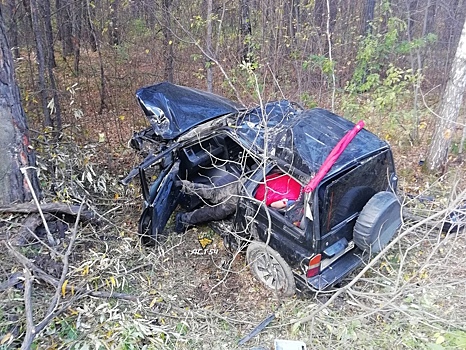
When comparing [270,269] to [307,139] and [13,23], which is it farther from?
[13,23]

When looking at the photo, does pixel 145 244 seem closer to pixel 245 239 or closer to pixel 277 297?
pixel 245 239

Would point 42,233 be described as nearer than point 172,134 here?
Yes

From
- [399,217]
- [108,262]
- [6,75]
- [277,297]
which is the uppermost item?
[6,75]

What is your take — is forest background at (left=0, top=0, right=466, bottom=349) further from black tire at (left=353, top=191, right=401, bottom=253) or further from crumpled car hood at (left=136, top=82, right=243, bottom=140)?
crumpled car hood at (left=136, top=82, right=243, bottom=140)

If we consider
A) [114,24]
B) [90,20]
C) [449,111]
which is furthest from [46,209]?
[449,111]

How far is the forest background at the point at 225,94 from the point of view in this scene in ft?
11.6

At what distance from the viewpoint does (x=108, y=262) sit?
13.7 feet

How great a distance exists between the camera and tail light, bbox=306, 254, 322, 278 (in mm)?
3607

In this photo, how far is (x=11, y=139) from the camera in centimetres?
436

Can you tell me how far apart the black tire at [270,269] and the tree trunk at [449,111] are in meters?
3.81

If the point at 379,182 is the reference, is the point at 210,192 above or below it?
below

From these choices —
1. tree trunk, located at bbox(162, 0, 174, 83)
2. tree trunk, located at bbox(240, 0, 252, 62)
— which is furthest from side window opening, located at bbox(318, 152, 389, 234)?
tree trunk, located at bbox(240, 0, 252, 62)

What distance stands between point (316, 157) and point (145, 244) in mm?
2413

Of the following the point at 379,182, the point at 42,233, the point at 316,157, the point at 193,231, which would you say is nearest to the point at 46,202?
the point at 42,233
